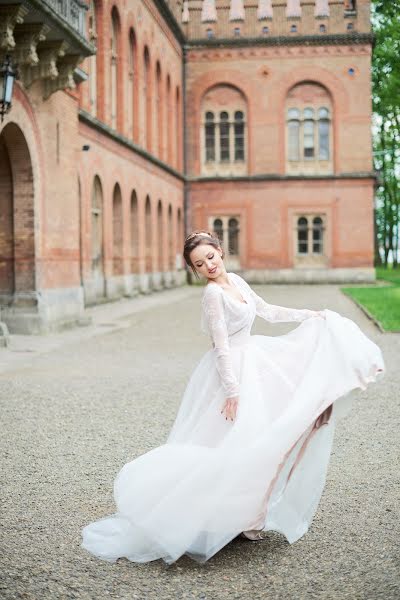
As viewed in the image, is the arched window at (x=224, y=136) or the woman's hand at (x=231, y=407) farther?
the arched window at (x=224, y=136)

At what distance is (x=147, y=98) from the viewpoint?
33156mm

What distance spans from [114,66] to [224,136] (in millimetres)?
12919

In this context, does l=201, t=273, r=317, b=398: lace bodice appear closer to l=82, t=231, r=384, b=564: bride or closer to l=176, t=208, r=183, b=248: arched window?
l=82, t=231, r=384, b=564: bride

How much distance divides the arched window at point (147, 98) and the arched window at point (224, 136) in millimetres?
7778

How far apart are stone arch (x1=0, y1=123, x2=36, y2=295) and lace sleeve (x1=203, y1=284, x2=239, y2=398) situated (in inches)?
485

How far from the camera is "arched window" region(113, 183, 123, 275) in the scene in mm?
28328

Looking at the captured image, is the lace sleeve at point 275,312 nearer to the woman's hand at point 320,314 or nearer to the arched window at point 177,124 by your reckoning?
the woman's hand at point 320,314

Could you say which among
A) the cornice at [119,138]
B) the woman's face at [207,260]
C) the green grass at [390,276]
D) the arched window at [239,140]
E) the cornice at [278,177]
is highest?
the arched window at [239,140]

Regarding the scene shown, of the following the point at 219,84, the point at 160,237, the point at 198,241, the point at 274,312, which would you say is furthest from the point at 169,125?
the point at 198,241

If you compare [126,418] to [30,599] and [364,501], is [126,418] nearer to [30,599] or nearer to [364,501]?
[364,501]

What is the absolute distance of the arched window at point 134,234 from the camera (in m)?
30.7

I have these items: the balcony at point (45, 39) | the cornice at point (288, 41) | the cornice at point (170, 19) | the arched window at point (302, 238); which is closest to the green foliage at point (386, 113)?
the cornice at point (288, 41)

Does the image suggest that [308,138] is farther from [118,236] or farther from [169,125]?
[118,236]

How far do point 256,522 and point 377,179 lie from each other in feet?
122
